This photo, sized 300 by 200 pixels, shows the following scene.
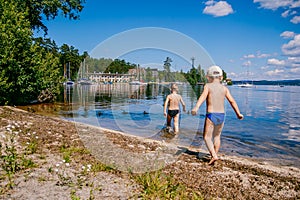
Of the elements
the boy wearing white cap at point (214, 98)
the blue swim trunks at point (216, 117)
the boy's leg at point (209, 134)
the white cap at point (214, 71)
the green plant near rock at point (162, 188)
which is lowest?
the green plant near rock at point (162, 188)

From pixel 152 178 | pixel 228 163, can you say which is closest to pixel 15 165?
pixel 152 178

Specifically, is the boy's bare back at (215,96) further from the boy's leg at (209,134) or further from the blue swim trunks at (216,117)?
the boy's leg at (209,134)

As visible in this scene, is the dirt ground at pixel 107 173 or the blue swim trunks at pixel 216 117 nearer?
the dirt ground at pixel 107 173

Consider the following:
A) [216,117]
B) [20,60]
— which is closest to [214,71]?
[216,117]

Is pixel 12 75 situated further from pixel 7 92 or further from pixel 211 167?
pixel 211 167

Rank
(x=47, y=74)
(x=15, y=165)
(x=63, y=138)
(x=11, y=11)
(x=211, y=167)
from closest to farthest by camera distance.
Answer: (x=15, y=165)
(x=211, y=167)
(x=63, y=138)
(x=11, y=11)
(x=47, y=74)

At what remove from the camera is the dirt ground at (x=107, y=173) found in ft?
16.1

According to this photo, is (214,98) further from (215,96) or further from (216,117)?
(216,117)

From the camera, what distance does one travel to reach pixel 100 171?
5879 mm

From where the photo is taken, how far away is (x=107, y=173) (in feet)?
19.0

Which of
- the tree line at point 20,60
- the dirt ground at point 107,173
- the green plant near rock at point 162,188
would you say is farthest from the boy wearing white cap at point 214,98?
the tree line at point 20,60

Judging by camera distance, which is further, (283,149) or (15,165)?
(283,149)

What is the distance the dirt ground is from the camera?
4902 millimetres

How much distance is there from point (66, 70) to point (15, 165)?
425 feet
